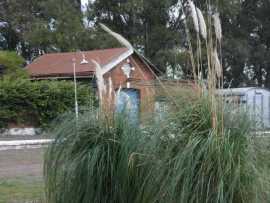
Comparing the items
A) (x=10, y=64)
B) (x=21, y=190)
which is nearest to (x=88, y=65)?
(x=10, y=64)

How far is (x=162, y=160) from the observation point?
4.16 m

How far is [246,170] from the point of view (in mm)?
4016

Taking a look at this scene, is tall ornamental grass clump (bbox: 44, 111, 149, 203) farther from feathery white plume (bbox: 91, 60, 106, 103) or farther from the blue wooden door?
feathery white plume (bbox: 91, 60, 106, 103)

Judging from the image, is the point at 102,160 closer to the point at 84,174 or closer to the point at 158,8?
the point at 84,174

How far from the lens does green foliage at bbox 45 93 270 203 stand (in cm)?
396

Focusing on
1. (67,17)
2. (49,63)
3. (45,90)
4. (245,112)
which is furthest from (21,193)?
(67,17)

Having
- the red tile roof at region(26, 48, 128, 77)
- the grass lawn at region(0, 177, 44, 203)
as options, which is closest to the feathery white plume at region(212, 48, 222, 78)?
the grass lawn at region(0, 177, 44, 203)

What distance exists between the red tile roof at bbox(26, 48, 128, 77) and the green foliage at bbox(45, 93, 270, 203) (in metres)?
22.2

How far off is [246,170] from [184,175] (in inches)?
18.7

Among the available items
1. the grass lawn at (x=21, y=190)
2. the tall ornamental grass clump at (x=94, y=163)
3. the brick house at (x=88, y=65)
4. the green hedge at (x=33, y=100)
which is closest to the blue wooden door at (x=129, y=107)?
the tall ornamental grass clump at (x=94, y=163)

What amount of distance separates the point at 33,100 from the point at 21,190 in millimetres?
15805

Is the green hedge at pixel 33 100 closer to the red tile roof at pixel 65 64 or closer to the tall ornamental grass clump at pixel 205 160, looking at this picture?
the red tile roof at pixel 65 64

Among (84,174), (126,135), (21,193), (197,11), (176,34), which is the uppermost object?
(176,34)

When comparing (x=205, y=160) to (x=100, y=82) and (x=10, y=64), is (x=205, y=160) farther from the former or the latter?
(x=10, y=64)
